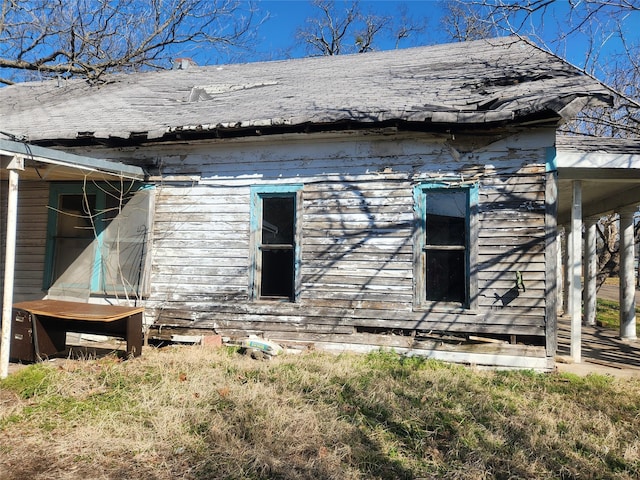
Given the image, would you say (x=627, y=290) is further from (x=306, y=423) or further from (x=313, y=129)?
(x=306, y=423)

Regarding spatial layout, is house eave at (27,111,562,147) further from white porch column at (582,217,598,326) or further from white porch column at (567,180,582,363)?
white porch column at (582,217,598,326)

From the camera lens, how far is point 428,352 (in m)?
6.28

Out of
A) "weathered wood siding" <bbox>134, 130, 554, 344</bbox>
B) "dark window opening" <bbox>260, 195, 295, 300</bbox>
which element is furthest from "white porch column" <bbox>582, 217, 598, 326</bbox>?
"dark window opening" <bbox>260, 195, 295, 300</bbox>

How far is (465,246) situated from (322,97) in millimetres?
3371

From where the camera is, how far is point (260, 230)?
7016mm

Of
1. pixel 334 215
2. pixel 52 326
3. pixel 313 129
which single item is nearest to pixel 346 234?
pixel 334 215

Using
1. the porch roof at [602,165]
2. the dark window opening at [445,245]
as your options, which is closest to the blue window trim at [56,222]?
the dark window opening at [445,245]

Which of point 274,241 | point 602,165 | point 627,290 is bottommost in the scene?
point 627,290

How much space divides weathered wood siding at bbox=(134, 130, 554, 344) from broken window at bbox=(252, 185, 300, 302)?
0.15 m

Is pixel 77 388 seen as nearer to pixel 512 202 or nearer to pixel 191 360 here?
pixel 191 360

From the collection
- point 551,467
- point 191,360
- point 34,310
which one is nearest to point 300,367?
point 191,360

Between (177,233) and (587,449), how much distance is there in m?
5.93

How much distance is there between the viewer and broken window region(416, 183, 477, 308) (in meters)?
6.32

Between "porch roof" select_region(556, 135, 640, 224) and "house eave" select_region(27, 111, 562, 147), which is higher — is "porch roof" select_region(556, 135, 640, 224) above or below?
below
